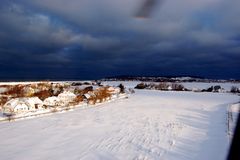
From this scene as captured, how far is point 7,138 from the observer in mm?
12438

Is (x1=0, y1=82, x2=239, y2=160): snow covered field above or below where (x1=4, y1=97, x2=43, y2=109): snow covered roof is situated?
below

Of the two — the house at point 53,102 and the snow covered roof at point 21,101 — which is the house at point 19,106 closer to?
the snow covered roof at point 21,101

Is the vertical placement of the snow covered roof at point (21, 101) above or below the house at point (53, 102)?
above

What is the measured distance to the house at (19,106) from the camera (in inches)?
860

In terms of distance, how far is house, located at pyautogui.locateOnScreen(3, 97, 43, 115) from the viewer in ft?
71.7

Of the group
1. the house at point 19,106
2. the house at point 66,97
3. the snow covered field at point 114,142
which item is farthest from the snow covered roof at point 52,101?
the snow covered field at point 114,142

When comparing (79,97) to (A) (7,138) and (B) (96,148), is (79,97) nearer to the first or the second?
(A) (7,138)

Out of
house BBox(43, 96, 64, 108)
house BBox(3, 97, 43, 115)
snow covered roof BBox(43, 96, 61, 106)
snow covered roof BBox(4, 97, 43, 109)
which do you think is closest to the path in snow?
house BBox(3, 97, 43, 115)

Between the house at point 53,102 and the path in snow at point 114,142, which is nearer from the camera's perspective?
the path in snow at point 114,142

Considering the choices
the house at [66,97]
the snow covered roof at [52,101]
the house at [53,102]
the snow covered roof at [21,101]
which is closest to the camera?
the snow covered roof at [21,101]

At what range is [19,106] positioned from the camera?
22.6m

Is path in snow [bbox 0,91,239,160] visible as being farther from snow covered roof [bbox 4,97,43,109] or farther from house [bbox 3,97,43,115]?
snow covered roof [bbox 4,97,43,109]

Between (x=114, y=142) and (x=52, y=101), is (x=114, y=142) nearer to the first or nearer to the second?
(x=114, y=142)

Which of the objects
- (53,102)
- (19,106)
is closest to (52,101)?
(53,102)
